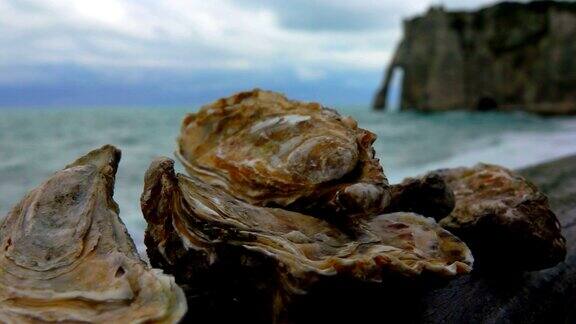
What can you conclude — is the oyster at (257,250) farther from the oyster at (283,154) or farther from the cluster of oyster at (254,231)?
the oyster at (283,154)

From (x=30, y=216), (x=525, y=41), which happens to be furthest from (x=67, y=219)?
(x=525, y=41)

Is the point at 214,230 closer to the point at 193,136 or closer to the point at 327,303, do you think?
the point at 327,303

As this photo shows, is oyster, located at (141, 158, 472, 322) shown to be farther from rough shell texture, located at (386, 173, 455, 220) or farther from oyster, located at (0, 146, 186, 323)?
rough shell texture, located at (386, 173, 455, 220)

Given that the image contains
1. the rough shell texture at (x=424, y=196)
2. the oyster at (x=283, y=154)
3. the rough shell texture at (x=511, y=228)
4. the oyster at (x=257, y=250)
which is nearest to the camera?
the oyster at (x=257, y=250)

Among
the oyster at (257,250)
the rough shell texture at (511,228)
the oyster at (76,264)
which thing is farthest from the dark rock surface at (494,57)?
the oyster at (76,264)

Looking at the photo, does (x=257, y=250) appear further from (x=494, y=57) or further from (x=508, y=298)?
(x=494, y=57)

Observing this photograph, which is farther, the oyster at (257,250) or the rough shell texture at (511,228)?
the rough shell texture at (511,228)

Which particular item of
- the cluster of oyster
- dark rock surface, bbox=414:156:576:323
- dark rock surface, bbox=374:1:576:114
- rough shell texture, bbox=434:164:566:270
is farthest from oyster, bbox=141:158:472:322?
dark rock surface, bbox=374:1:576:114

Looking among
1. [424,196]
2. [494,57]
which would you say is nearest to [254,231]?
[424,196]
